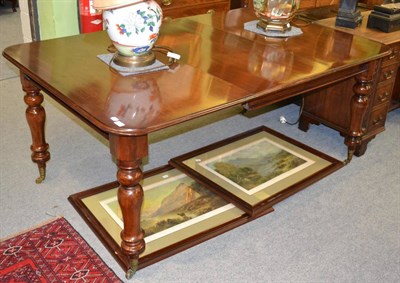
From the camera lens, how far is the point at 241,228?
210 cm

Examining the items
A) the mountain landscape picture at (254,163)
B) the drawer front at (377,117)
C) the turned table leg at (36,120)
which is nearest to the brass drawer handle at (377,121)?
the drawer front at (377,117)

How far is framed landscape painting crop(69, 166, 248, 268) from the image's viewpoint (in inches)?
77.0

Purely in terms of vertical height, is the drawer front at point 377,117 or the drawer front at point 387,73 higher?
the drawer front at point 387,73

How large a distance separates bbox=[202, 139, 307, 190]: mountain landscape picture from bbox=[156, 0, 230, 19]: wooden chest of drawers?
3.98 ft

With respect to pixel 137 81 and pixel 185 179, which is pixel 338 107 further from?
pixel 137 81

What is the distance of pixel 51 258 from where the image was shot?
73.5 inches

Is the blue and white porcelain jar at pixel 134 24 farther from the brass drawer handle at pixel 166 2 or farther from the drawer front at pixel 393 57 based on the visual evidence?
the brass drawer handle at pixel 166 2

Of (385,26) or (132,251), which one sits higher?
(385,26)

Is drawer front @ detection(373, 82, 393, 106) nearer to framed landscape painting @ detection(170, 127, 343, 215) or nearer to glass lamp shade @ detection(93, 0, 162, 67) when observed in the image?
framed landscape painting @ detection(170, 127, 343, 215)

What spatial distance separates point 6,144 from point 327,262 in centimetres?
181

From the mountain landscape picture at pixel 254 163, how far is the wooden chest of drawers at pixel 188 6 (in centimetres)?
121

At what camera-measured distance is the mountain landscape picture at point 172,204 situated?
2.09 meters

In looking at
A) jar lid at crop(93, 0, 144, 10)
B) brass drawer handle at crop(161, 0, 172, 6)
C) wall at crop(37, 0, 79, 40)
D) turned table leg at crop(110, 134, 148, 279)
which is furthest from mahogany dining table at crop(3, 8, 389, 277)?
wall at crop(37, 0, 79, 40)

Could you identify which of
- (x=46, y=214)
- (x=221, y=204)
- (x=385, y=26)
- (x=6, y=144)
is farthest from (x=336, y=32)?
(x=6, y=144)
